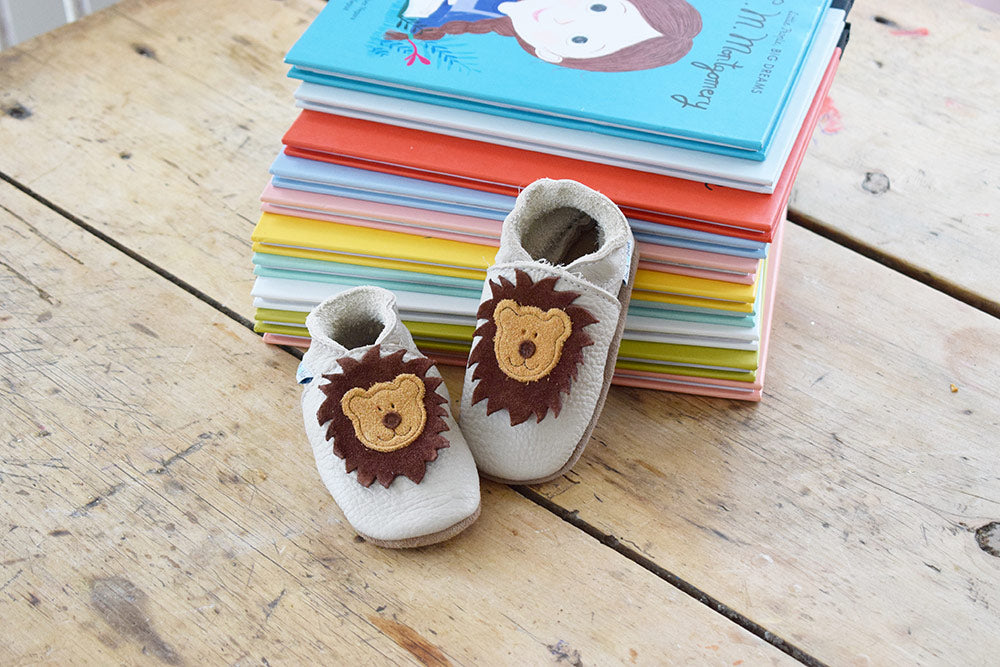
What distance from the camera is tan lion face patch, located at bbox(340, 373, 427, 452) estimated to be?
647 mm

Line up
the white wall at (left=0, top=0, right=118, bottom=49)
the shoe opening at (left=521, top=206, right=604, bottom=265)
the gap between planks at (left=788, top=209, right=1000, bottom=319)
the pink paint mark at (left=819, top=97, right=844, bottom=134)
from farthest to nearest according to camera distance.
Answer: the white wall at (left=0, top=0, right=118, bottom=49) → the pink paint mark at (left=819, top=97, right=844, bottom=134) → the gap between planks at (left=788, top=209, right=1000, bottom=319) → the shoe opening at (left=521, top=206, right=604, bottom=265)

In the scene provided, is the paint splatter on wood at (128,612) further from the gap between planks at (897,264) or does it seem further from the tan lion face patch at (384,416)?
the gap between planks at (897,264)

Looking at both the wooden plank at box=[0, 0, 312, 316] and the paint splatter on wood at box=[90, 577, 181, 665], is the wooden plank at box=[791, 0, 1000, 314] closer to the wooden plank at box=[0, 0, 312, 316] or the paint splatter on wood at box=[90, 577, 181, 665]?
the wooden plank at box=[0, 0, 312, 316]

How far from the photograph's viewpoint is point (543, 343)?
66 centimetres

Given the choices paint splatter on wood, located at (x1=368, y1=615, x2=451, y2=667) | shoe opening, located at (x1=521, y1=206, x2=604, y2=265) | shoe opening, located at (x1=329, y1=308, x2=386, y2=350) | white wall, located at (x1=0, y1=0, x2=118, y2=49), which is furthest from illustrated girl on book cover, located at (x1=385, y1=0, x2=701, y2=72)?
white wall, located at (x1=0, y1=0, x2=118, y2=49)

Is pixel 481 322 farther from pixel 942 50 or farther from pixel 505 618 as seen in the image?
pixel 942 50

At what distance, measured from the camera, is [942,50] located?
1.08 meters

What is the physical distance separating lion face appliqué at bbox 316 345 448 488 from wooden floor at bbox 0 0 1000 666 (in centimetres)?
7

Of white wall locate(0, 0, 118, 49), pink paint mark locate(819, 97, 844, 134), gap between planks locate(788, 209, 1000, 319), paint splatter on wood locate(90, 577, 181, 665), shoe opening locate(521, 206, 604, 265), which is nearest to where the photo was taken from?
paint splatter on wood locate(90, 577, 181, 665)

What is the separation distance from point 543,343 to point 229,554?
27cm

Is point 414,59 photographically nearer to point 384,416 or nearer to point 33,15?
point 384,416

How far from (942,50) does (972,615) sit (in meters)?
0.70

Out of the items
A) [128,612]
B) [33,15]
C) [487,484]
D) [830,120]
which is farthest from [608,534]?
[33,15]

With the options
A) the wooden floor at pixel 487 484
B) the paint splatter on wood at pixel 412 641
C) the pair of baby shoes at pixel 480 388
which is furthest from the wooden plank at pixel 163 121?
the paint splatter on wood at pixel 412 641
